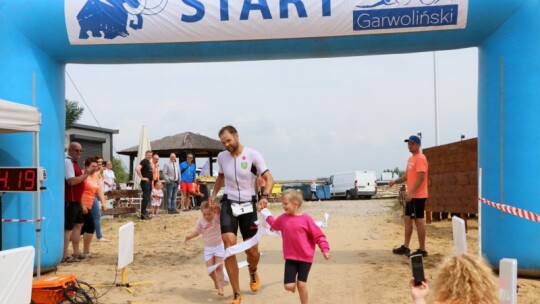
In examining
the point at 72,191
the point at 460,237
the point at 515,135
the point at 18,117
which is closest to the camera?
the point at 460,237

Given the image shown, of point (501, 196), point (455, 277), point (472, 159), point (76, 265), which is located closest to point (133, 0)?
point (76, 265)

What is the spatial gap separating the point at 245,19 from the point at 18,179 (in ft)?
11.3

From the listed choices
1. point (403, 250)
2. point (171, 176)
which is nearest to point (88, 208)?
point (403, 250)

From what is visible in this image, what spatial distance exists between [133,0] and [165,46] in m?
0.73

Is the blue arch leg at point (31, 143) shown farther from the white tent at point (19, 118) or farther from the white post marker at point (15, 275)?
the white post marker at point (15, 275)

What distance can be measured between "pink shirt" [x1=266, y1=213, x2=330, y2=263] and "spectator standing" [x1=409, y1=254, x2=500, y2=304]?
2510mm

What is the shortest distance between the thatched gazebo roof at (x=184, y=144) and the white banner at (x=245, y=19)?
50.8 feet

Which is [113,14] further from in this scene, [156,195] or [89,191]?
[156,195]

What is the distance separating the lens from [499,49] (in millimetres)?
6758

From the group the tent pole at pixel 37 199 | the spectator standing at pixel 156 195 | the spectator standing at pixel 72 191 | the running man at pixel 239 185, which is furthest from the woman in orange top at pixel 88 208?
the spectator standing at pixel 156 195

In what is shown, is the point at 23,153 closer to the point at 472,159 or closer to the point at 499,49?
the point at 499,49

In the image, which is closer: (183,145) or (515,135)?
(515,135)

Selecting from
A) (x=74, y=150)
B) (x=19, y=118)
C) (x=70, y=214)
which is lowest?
(x=70, y=214)

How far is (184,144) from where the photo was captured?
2305cm
